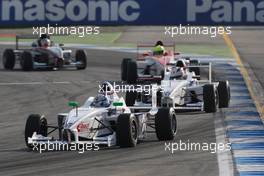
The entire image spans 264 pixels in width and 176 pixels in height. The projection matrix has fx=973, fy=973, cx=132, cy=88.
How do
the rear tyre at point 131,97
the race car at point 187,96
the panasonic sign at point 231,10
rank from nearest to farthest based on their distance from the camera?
1. the race car at point 187,96
2. the rear tyre at point 131,97
3. the panasonic sign at point 231,10

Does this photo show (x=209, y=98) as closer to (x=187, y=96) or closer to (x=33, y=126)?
(x=187, y=96)

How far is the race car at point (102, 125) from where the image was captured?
1788cm

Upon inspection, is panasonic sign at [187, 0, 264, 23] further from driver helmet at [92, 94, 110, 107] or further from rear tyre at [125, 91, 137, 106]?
driver helmet at [92, 94, 110, 107]

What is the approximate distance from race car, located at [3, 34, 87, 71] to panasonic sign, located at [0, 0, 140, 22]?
929mm

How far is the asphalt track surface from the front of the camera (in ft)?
51.7

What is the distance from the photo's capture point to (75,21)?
3497 cm

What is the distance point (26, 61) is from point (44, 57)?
31.3 inches

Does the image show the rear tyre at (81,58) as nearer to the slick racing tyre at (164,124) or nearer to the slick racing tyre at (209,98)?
the slick racing tyre at (209,98)

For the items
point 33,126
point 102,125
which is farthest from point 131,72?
point 33,126

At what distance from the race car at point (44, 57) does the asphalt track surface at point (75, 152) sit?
10.0 ft

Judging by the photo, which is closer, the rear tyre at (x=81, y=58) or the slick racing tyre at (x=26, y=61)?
the slick racing tyre at (x=26, y=61)

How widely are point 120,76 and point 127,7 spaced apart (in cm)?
282

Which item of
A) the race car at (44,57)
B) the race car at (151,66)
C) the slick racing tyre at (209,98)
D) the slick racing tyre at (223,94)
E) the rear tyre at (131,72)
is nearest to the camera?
the slick racing tyre at (209,98)

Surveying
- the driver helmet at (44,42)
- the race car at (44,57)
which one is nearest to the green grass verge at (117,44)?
the race car at (44,57)
